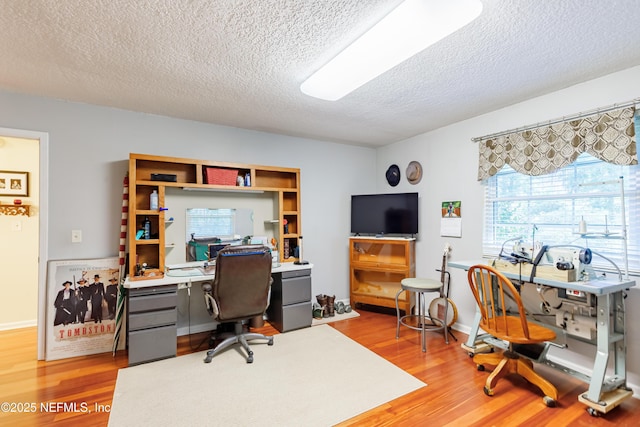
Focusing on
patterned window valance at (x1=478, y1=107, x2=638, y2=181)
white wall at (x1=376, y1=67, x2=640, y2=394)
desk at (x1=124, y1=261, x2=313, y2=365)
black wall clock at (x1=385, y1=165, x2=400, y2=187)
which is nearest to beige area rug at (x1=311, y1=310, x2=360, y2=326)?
white wall at (x1=376, y1=67, x2=640, y2=394)

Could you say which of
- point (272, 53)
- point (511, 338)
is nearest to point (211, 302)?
point (272, 53)

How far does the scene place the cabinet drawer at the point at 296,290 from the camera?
3.34 meters

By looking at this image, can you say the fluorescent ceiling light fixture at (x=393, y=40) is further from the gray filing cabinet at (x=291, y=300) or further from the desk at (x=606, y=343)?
the gray filing cabinet at (x=291, y=300)

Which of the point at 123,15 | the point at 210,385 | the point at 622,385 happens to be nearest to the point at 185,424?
the point at 210,385

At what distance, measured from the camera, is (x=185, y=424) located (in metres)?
1.86

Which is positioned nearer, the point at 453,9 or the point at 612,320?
the point at 453,9

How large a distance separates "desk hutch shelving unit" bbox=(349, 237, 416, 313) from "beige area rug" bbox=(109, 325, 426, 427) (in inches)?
46.3

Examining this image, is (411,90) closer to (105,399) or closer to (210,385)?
(210,385)

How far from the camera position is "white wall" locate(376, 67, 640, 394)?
2.22 meters

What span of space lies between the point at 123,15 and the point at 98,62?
692 mm

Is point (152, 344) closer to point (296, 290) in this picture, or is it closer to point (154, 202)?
point (154, 202)

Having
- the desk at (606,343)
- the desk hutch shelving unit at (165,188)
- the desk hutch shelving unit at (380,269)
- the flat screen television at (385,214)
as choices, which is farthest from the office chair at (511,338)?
the desk hutch shelving unit at (165,188)

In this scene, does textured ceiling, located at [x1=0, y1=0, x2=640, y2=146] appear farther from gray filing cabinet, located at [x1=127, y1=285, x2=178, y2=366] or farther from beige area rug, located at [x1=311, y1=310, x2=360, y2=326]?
beige area rug, located at [x1=311, y1=310, x2=360, y2=326]

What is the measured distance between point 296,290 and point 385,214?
5.25 ft
